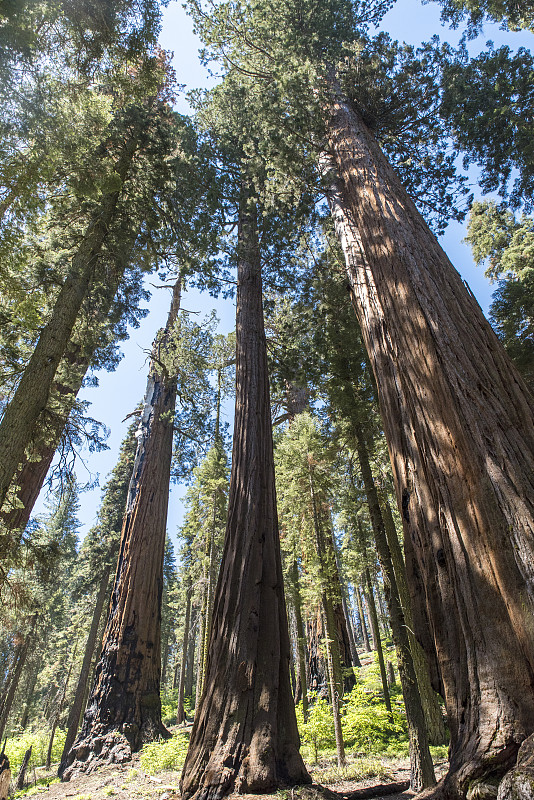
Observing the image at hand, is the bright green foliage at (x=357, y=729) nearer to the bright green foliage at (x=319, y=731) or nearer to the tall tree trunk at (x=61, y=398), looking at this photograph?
the bright green foliage at (x=319, y=731)

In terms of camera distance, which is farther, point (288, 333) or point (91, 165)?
point (288, 333)

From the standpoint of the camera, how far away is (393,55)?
24.2 feet

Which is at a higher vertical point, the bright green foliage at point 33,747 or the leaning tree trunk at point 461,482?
the leaning tree trunk at point 461,482

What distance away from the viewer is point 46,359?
571 cm

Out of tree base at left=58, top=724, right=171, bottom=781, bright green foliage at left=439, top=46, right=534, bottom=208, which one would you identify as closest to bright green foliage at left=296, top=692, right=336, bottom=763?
tree base at left=58, top=724, right=171, bottom=781

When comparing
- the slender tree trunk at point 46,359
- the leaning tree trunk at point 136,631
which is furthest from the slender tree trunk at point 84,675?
the slender tree trunk at point 46,359

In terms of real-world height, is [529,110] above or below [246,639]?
above

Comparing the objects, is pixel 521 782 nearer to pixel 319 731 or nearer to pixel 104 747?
pixel 104 747

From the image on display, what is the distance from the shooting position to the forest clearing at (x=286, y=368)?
2.55 meters

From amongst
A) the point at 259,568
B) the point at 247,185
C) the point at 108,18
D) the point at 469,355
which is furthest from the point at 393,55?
the point at 259,568

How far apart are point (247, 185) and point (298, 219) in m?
1.39

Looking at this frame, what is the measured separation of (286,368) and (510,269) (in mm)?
8972

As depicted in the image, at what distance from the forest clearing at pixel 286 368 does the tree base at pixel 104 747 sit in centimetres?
3

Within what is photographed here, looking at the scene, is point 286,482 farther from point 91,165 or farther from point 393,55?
point 393,55
